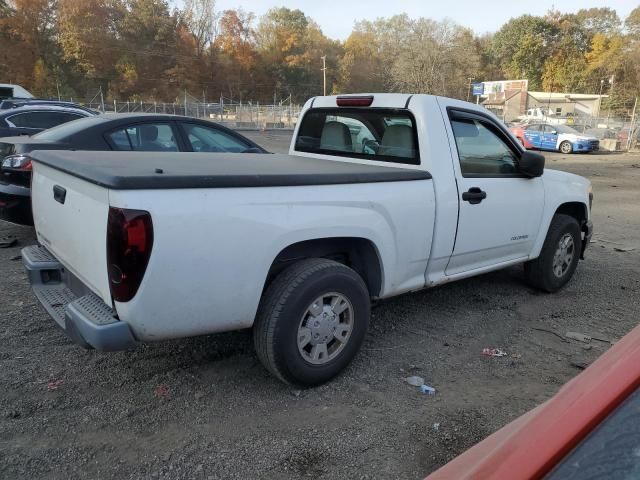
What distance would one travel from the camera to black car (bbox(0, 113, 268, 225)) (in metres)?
5.80

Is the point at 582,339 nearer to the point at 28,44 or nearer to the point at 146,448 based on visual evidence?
the point at 146,448

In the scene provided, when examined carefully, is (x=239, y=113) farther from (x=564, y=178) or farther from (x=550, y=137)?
(x=564, y=178)

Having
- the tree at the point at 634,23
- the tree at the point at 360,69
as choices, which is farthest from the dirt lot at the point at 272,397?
the tree at the point at 360,69

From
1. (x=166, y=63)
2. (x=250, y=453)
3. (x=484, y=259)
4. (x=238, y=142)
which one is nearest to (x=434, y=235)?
(x=484, y=259)

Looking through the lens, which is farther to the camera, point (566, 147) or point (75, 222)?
point (566, 147)

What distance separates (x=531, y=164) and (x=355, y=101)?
5.19ft

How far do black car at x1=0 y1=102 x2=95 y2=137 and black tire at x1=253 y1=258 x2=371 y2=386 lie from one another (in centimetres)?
766

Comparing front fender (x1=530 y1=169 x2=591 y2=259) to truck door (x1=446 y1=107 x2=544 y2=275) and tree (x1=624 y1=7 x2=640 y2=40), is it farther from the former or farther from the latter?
tree (x1=624 y1=7 x2=640 y2=40)

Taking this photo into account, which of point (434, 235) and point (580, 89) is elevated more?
point (580, 89)

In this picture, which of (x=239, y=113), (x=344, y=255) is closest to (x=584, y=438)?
(x=344, y=255)

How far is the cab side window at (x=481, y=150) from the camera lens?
412 centimetres

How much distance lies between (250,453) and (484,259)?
8.61ft

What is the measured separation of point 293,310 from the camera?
303 cm

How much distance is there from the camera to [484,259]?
4.42 metres
